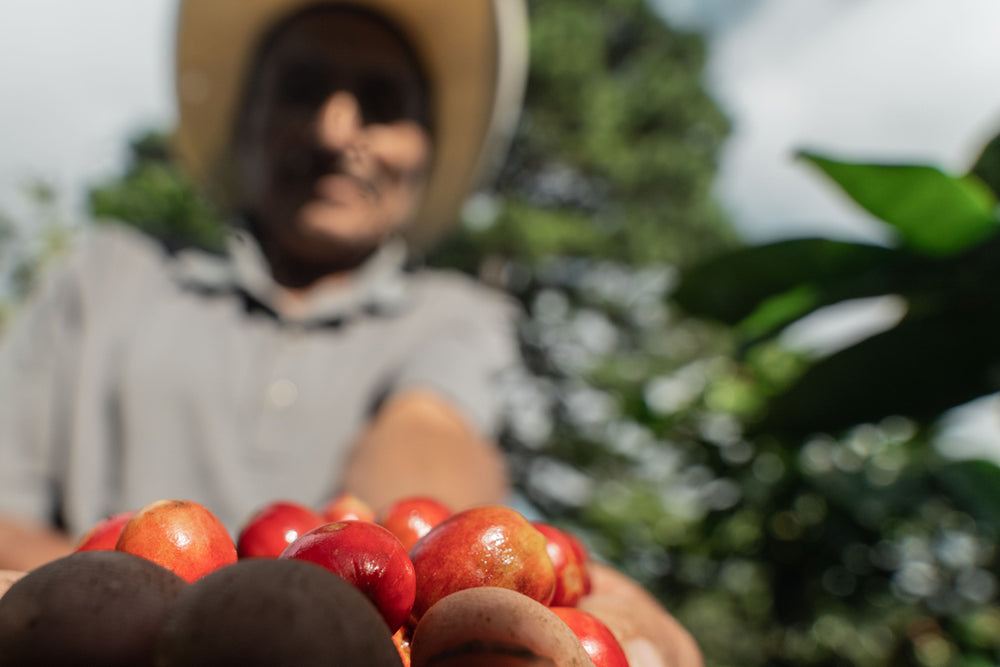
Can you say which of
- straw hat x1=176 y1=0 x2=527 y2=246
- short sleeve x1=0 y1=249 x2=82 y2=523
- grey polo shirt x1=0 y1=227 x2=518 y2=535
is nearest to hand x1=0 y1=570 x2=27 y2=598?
grey polo shirt x1=0 y1=227 x2=518 y2=535

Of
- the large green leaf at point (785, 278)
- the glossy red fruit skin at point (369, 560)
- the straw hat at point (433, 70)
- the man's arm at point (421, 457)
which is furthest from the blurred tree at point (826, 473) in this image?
the glossy red fruit skin at point (369, 560)

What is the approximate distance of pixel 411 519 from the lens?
800 millimetres

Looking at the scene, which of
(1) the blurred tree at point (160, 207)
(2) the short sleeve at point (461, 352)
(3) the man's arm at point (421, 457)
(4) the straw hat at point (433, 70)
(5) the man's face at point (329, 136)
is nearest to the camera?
(3) the man's arm at point (421, 457)

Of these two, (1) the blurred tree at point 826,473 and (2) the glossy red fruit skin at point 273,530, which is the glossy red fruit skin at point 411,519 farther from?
(1) the blurred tree at point 826,473

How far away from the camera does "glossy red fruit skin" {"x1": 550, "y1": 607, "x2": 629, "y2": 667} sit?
61 cm

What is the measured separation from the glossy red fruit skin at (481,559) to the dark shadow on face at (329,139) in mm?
1460

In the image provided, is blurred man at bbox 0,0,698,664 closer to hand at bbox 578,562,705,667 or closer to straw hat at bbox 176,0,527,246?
straw hat at bbox 176,0,527,246

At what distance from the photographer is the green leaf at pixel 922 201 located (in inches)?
63.2

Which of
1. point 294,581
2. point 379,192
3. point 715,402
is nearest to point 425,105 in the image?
point 379,192

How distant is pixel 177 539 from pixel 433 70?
2008mm

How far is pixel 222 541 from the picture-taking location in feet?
2.20

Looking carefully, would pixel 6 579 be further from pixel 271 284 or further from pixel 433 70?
pixel 433 70

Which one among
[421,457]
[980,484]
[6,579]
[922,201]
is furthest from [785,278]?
[6,579]

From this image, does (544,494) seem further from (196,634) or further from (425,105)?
(196,634)
